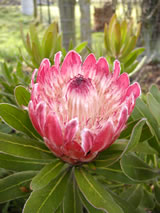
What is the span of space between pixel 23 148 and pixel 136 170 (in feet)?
1.31

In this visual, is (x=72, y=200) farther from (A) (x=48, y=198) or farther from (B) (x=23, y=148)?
(B) (x=23, y=148)

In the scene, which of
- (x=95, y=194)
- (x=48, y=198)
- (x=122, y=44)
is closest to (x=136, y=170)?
(x=95, y=194)

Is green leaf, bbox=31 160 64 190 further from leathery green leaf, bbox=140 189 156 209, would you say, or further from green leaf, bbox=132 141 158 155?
leathery green leaf, bbox=140 189 156 209

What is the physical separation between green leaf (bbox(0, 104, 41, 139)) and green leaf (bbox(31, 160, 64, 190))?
133 mm

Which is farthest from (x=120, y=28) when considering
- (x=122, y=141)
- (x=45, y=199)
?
(x=45, y=199)

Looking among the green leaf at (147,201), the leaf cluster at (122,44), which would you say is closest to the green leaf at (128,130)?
the green leaf at (147,201)

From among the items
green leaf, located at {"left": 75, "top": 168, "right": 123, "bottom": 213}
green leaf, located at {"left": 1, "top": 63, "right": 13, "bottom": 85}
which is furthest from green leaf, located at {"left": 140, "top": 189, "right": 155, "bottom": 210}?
green leaf, located at {"left": 1, "top": 63, "right": 13, "bottom": 85}

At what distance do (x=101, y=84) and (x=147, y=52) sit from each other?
481cm

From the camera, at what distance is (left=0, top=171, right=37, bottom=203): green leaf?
3.01 feet

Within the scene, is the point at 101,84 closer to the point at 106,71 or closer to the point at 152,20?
the point at 106,71

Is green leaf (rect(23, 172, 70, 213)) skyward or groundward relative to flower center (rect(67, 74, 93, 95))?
groundward

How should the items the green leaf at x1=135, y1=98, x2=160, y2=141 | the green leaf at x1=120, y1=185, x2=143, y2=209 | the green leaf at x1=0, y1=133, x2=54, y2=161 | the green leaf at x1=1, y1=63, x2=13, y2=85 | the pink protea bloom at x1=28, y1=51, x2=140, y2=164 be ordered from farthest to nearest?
the green leaf at x1=1, y1=63, x2=13, y2=85, the green leaf at x1=120, y1=185, x2=143, y2=209, the green leaf at x1=135, y1=98, x2=160, y2=141, the green leaf at x1=0, y1=133, x2=54, y2=161, the pink protea bloom at x1=28, y1=51, x2=140, y2=164

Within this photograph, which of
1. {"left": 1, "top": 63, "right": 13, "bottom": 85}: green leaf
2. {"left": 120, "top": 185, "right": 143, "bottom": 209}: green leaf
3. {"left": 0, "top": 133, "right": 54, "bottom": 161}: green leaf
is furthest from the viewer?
{"left": 1, "top": 63, "right": 13, "bottom": 85}: green leaf

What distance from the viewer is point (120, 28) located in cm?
153
